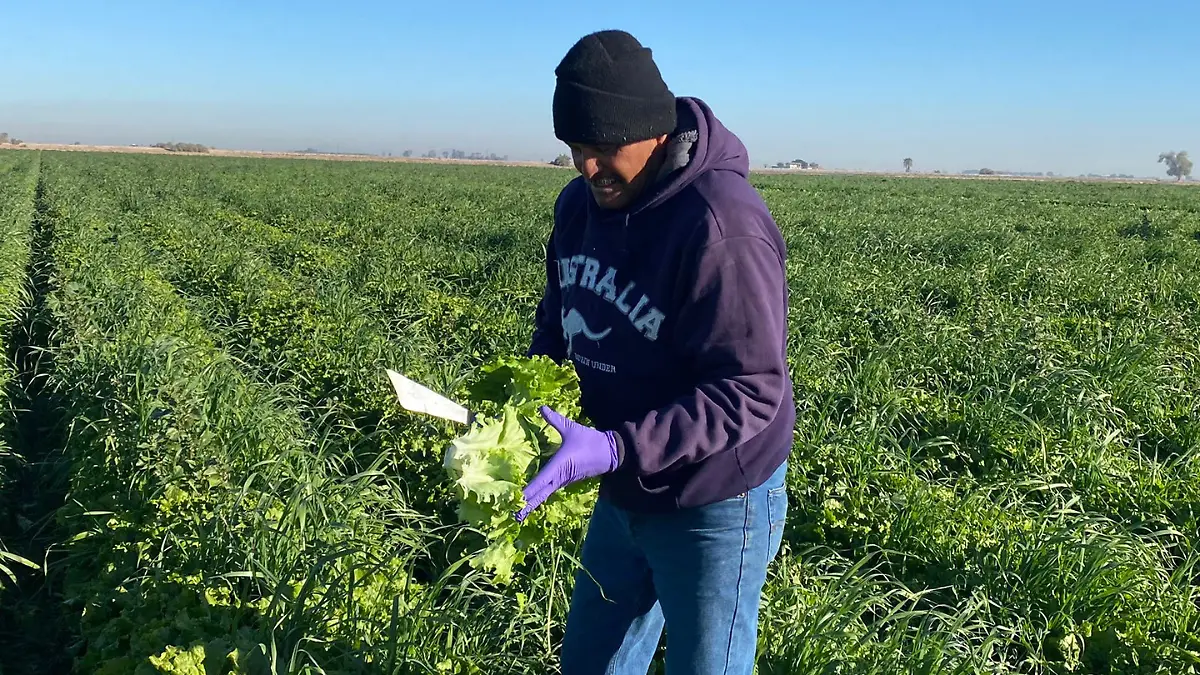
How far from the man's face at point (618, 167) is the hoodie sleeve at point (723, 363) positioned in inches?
11.1

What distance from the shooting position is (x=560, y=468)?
1552mm

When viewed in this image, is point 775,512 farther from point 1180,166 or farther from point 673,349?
point 1180,166

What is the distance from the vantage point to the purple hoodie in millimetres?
1561

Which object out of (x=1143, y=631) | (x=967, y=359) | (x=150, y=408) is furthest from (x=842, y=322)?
(x=150, y=408)

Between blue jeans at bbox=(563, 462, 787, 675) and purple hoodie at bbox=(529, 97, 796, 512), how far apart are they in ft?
0.23

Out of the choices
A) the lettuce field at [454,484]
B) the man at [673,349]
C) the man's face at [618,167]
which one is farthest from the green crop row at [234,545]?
the man's face at [618,167]

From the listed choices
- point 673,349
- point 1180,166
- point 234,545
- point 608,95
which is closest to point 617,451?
point 673,349

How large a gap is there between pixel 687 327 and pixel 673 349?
11 cm

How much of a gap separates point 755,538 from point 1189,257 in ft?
44.5

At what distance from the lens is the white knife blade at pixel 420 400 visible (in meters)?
1.46

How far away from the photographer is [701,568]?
5.91 feet

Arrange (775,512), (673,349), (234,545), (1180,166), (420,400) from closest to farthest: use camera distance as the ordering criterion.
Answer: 1. (420,400)
2. (673,349)
3. (775,512)
4. (234,545)
5. (1180,166)

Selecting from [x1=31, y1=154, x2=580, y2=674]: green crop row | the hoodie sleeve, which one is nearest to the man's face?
the hoodie sleeve

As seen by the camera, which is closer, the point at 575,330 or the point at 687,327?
the point at 687,327
